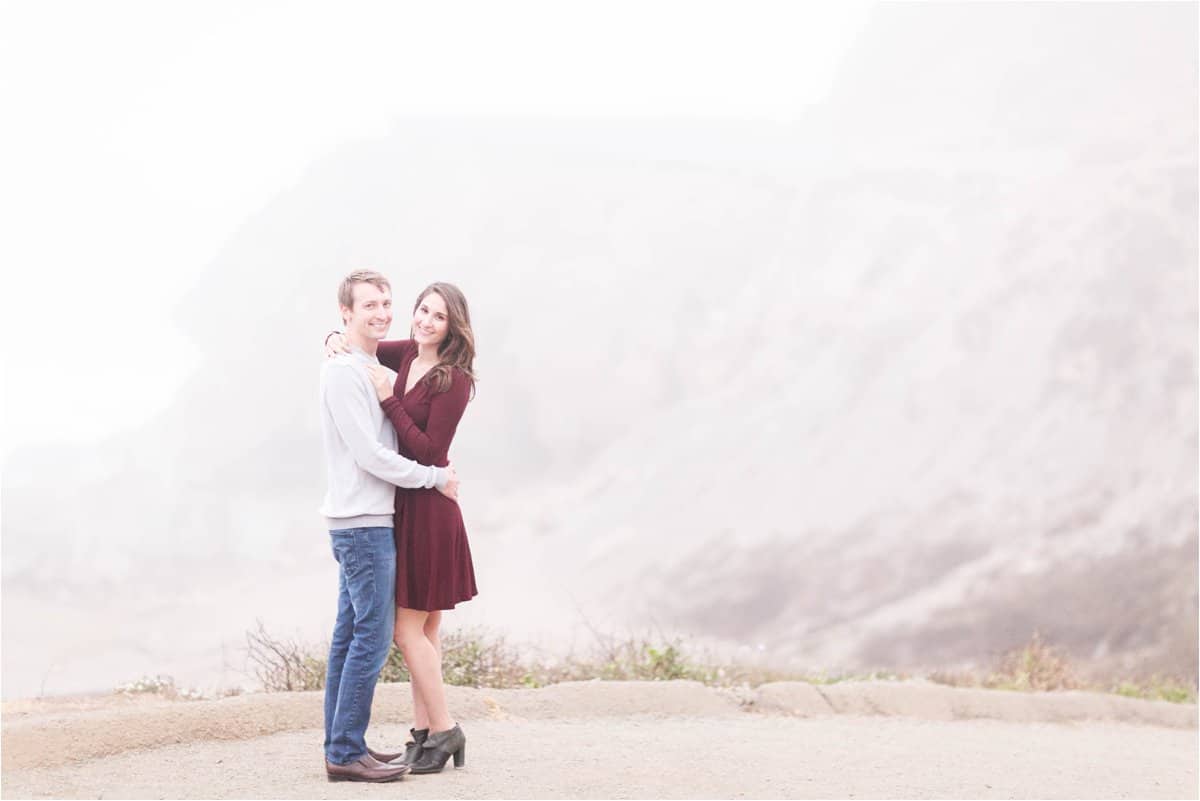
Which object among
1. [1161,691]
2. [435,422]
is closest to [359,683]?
[435,422]

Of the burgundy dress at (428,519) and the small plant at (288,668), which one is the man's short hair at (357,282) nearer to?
the burgundy dress at (428,519)

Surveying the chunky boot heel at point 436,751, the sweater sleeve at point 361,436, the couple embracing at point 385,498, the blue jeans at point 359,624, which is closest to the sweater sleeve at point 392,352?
the couple embracing at point 385,498

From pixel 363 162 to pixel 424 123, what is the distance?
95cm

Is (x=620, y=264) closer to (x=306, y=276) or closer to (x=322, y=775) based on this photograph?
(x=306, y=276)

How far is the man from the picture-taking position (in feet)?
14.3

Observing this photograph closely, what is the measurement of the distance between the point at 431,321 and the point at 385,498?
1.99ft

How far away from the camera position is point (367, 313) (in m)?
4.50

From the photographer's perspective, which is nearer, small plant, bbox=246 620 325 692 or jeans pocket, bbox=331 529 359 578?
jeans pocket, bbox=331 529 359 578

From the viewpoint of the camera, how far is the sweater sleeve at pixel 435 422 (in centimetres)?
442

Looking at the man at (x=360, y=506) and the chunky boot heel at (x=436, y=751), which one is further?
the chunky boot heel at (x=436, y=751)

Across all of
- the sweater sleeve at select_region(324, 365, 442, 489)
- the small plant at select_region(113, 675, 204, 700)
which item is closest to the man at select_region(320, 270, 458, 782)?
the sweater sleeve at select_region(324, 365, 442, 489)

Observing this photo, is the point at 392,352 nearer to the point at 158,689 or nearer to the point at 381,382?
the point at 381,382

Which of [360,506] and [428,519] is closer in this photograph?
[360,506]

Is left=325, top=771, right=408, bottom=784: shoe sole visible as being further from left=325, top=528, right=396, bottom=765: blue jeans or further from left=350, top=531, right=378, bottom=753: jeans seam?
left=350, top=531, right=378, bottom=753: jeans seam
